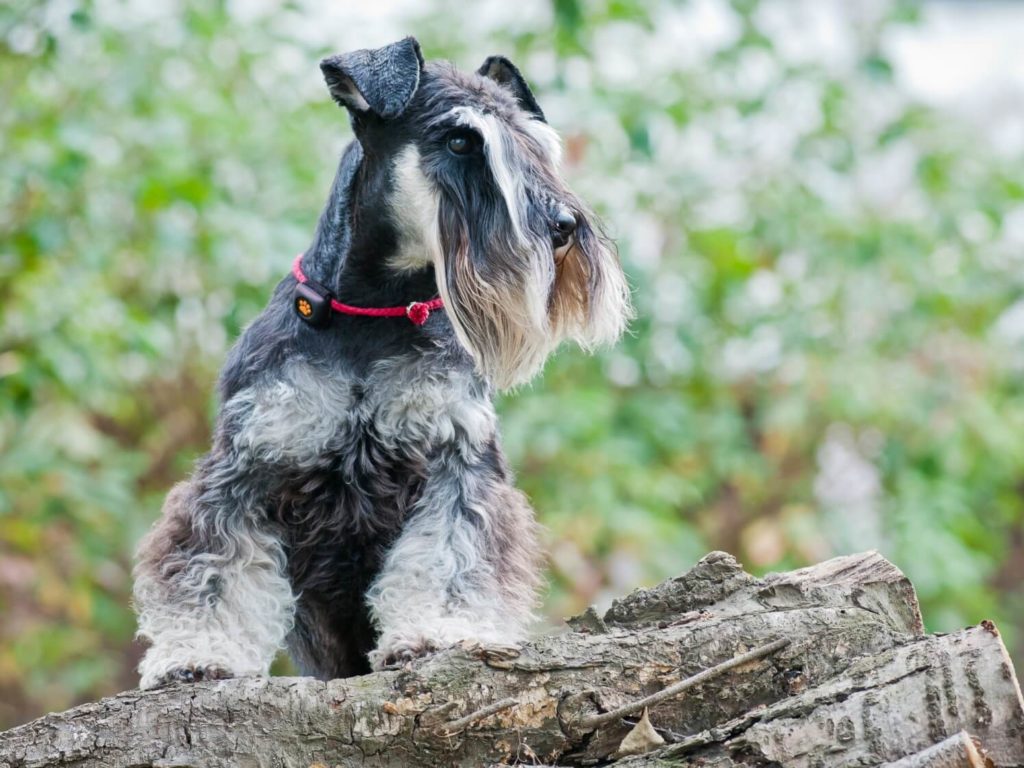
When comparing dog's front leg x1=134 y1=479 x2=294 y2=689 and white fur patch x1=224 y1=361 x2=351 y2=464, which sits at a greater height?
white fur patch x1=224 y1=361 x2=351 y2=464

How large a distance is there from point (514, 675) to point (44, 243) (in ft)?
13.0

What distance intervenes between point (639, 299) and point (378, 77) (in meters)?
3.97

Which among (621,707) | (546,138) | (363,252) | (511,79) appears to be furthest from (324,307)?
(621,707)

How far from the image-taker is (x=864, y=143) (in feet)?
28.8

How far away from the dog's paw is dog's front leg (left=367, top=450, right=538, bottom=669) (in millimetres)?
457

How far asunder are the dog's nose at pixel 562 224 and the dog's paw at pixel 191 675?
1.64m

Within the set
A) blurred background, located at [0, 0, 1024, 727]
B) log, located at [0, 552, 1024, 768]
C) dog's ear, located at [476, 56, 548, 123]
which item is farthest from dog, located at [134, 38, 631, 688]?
blurred background, located at [0, 0, 1024, 727]

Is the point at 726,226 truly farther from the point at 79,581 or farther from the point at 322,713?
the point at 322,713

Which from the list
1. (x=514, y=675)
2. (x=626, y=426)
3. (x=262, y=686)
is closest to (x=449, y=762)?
(x=514, y=675)

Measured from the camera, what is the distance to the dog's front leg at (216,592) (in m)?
3.88

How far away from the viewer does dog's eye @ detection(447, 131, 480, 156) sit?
3.98m

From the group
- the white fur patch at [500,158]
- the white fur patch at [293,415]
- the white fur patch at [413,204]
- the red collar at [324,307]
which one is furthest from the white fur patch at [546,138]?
the white fur patch at [293,415]

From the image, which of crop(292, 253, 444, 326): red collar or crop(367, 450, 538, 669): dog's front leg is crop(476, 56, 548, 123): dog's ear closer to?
crop(292, 253, 444, 326): red collar

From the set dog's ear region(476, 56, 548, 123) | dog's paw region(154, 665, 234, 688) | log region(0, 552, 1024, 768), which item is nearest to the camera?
log region(0, 552, 1024, 768)
